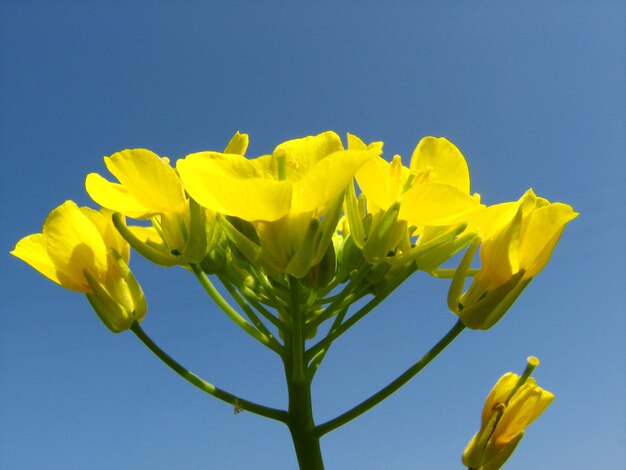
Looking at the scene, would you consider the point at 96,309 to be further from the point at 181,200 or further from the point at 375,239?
the point at 375,239

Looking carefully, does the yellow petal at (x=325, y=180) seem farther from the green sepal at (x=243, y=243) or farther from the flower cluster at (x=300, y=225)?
the green sepal at (x=243, y=243)

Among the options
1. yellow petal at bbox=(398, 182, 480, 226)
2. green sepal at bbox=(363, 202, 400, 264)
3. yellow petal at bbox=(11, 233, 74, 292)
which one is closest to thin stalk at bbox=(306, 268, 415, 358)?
green sepal at bbox=(363, 202, 400, 264)

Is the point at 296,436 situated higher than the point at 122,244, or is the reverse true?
the point at 122,244

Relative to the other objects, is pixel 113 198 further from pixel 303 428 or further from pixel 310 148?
pixel 303 428

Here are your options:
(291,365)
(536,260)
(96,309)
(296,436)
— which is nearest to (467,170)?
(536,260)

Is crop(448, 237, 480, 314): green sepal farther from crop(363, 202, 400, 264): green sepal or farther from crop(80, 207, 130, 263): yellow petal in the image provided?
crop(80, 207, 130, 263): yellow petal

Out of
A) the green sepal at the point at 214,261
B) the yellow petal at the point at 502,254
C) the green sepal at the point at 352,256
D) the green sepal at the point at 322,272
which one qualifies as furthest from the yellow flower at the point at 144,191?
the yellow petal at the point at 502,254

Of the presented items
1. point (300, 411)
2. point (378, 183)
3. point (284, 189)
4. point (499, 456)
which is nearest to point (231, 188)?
point (284, 189)
